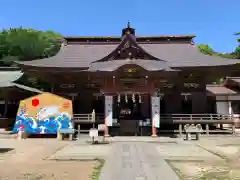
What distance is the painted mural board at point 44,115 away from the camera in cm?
1739

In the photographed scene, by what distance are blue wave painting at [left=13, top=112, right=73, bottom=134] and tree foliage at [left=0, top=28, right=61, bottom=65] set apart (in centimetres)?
2571

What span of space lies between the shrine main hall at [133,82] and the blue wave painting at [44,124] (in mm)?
3163

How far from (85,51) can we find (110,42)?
10.5 ft

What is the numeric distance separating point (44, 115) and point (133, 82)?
729 cm

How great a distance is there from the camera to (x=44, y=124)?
17.4m

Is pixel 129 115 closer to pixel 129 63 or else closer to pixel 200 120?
pixel 129 63

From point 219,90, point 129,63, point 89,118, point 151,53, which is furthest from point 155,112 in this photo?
point 219,90

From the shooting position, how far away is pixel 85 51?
25.6 meters

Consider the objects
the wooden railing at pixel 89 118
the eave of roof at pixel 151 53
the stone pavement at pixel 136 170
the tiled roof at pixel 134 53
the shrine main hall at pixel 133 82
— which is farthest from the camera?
the eave of roof at pixel 151 53

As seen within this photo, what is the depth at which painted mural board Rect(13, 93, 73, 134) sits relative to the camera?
17391 millimetres

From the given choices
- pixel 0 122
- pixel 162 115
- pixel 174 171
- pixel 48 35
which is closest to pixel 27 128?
pixel 0 122

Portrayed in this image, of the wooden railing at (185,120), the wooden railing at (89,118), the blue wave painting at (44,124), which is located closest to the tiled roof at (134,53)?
the wooden railing at (89,118)

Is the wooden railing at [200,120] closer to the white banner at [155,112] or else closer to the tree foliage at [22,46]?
the white banner at [155,112]

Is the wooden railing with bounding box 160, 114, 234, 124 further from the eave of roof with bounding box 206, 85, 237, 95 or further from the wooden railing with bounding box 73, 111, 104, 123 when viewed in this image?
the eave of roof with bounding box 206, 85, 237, 95
